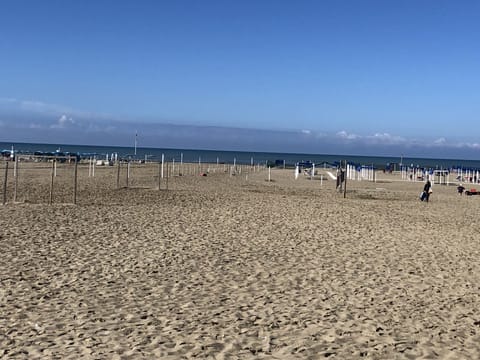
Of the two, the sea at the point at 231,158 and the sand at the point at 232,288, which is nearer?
the sand at the point at 232,288

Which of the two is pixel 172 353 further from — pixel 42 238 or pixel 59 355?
pixel 42 238

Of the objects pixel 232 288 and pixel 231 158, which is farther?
pixel 231 158

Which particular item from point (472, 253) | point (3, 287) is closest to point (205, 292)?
point (3, 287)

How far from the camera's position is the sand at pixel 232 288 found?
16.1ft

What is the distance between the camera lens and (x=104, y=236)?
10.7 metres

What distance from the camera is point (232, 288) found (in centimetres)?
696

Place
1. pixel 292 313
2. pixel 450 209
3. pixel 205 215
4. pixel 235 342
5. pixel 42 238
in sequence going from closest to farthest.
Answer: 1. pixel 235 342
2. pixel 292 313
3. pixel 42 238
4. pixel 205 215
5. pixel 450 209

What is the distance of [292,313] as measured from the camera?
19.3 feet

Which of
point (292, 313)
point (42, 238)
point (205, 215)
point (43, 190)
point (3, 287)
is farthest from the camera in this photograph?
point (43, 190)

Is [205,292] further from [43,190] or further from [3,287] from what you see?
[43,190]

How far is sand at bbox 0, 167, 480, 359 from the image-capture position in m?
4.90

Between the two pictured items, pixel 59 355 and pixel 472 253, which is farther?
pixel 472 253

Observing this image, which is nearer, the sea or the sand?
the sand

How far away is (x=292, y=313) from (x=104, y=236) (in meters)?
5.69
